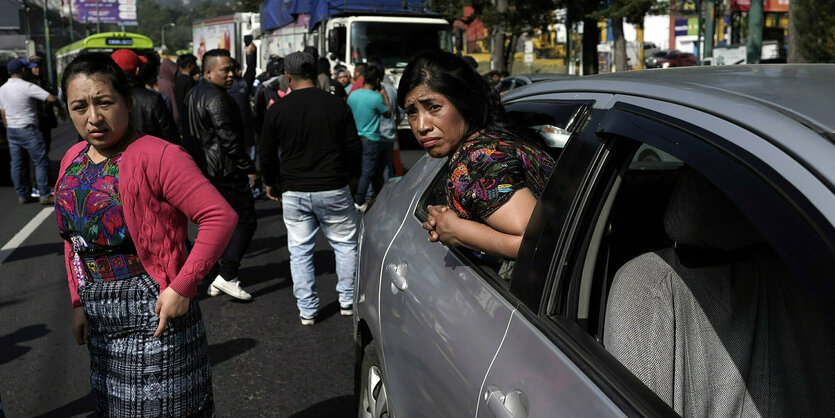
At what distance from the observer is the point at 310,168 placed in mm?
5699

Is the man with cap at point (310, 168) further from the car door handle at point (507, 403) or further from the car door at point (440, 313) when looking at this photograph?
the car door handle at point (507, 403)

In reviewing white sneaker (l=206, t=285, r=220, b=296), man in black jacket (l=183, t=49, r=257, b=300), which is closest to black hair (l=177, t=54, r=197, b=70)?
man in black jacket (l=183, t=49, r=257, b=300)

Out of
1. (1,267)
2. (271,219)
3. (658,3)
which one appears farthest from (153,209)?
(658,3)

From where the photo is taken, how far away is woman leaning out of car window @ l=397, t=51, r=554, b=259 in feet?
7.72

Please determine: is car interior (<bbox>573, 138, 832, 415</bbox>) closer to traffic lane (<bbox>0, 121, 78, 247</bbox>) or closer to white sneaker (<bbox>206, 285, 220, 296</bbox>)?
white sneaker (<bbox>206, 285, 220, 296</bbox>)

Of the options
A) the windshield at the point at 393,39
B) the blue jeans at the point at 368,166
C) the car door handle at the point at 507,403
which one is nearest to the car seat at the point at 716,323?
the car door handle at the point at 507,403

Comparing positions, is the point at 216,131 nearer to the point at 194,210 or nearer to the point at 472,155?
the point at 194,210

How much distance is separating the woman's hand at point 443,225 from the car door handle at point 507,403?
576 mm

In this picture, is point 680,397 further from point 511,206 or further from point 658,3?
point 658,3

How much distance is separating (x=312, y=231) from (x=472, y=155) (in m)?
3.51

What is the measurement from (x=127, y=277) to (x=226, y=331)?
3.11 meters

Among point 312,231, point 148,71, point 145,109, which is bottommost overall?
point 312,231

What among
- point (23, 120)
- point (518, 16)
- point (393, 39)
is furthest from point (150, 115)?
point (518, 16)

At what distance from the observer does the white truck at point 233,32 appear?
2831 centimetres
